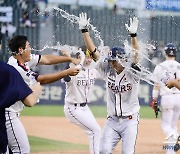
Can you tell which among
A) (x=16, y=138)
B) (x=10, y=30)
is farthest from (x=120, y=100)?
(x=10, y=30)

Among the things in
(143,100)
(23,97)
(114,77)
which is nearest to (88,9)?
(143,100)

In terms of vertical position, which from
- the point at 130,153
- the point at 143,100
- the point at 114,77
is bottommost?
the point at 143,100

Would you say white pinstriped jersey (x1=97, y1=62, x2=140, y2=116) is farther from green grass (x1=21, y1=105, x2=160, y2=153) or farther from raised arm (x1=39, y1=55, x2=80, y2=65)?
green grass (x1=21, y1=105, x2=160, y2=153)

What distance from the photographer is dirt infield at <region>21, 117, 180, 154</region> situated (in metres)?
13.4

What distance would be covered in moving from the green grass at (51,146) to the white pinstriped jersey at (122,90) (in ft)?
14.5

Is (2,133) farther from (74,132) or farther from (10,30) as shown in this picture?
(10,30)

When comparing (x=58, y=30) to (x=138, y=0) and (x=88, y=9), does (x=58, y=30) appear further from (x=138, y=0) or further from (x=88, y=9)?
Answer: (x=138, y=0)

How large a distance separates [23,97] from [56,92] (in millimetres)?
16859

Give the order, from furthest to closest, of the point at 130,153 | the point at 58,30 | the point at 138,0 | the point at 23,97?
the point at 58,30 → the point at 138,0 → the point at 130,153 → the point at 23,97

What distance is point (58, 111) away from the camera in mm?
21641

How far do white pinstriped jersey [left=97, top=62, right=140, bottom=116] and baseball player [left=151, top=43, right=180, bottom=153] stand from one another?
8.63ft

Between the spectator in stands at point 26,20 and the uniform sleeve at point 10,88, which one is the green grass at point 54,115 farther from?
the uniform sleeve at point 10,88

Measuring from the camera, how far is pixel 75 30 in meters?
21.9

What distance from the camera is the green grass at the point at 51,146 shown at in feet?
42.4
